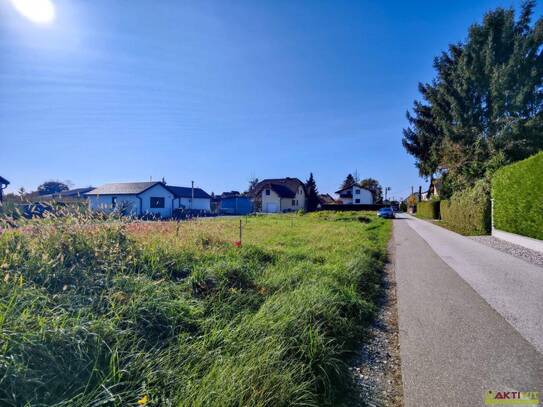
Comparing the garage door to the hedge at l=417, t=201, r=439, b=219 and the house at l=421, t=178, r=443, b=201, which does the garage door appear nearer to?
the hedge at l=417, t=201, r=439, b=219

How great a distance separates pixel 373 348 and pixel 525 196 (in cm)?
1161

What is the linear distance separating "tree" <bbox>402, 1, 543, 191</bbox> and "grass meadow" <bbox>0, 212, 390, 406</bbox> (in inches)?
832

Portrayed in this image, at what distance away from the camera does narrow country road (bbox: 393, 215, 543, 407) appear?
8.64ft

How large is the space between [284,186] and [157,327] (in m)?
52.5

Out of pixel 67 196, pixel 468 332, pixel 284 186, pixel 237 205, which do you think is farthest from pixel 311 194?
pixel 468 332

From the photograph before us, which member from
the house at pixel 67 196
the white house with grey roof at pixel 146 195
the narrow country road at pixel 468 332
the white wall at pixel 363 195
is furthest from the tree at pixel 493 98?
the white wall at pixel 363 195

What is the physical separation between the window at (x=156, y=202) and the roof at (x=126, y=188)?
178 centimetres

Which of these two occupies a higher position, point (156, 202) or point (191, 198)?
point (191, 198)

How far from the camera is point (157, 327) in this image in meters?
2.99

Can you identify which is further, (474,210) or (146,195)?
(146,195)

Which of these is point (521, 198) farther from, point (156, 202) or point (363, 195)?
point (363, 195)

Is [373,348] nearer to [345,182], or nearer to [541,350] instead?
[541,350]

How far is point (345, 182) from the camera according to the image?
85.6 meters

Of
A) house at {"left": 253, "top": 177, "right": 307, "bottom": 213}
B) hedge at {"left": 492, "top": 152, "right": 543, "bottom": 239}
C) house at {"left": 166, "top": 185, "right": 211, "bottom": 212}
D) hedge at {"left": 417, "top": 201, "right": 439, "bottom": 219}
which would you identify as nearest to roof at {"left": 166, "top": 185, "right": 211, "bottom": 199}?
house at {"left": 166, "top": 185, "right": 211, "bottom": 212}
